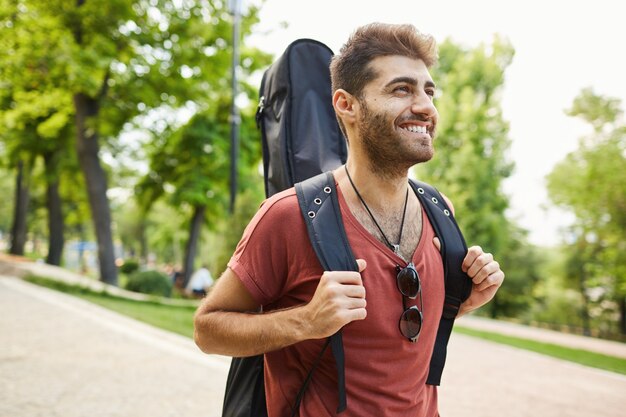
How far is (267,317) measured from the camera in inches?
58.6

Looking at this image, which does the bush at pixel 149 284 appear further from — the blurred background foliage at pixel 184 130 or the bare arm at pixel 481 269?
the bare arm at pixel 481 269

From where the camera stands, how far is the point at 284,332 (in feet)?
4.74

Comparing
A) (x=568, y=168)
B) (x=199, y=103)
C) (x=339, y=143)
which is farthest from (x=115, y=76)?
(x=568, y=168)

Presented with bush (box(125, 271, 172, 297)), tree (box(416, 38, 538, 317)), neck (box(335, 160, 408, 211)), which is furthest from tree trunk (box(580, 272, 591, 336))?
neck (box(335, 160, 408, 211))

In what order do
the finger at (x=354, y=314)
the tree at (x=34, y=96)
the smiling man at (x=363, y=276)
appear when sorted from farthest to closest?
the tree at (x=34, y=96), the smiling man at (x=363, y=276), the finger at (x=354, y=314)

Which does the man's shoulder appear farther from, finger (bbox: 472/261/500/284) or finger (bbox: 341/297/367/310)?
finger (bbox: 472/261/500/284)

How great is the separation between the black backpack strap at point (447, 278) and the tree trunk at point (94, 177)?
1754 centimetres

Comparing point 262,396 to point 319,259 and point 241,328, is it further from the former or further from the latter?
point 319,259

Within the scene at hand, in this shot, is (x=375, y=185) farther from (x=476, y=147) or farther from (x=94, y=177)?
(x=476, y=147)

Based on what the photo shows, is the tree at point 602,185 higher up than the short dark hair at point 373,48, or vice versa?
the tree at point 602,185

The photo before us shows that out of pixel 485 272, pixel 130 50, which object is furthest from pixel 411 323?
pixel 130 50

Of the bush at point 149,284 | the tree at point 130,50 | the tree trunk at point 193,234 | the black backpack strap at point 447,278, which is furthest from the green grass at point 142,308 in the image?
the black backpack strap at point 447,278

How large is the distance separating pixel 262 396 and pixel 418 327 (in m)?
0.57

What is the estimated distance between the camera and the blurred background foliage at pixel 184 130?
1558 centimetres
